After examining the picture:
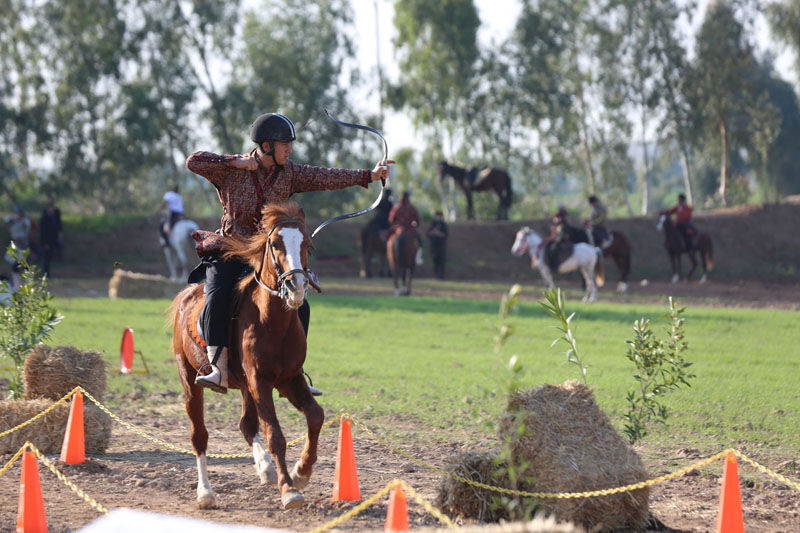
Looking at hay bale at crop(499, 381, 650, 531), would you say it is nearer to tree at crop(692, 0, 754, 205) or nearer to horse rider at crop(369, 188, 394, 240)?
horse rider at crop(369, 188, 394, 240)

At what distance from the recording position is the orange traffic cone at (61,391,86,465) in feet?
27.7

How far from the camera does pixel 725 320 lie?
64.7 feet

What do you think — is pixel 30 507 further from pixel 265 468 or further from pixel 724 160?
pixel 724 160

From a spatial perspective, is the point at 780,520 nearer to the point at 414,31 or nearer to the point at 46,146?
the point at 414,31

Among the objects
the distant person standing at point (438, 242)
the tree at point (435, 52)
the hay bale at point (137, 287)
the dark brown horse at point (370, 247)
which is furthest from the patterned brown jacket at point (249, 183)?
the tree at point (435, 52)

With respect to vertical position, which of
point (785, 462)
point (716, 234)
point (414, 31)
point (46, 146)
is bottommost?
point (785, 462)

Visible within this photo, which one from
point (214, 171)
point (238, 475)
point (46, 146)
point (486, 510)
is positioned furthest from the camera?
point (46, 146)

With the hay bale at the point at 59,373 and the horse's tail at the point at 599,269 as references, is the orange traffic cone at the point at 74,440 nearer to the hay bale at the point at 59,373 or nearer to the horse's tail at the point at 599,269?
the hay bale at the point at 59,373

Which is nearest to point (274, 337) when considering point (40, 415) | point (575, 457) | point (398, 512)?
point (398, 512)

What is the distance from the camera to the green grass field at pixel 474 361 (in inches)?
418

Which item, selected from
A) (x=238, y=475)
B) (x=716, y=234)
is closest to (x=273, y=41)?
(x=716, y=234)

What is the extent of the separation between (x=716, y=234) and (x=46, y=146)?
3101 cm

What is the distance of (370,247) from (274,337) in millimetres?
26008

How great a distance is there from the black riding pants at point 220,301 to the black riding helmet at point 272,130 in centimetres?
101
